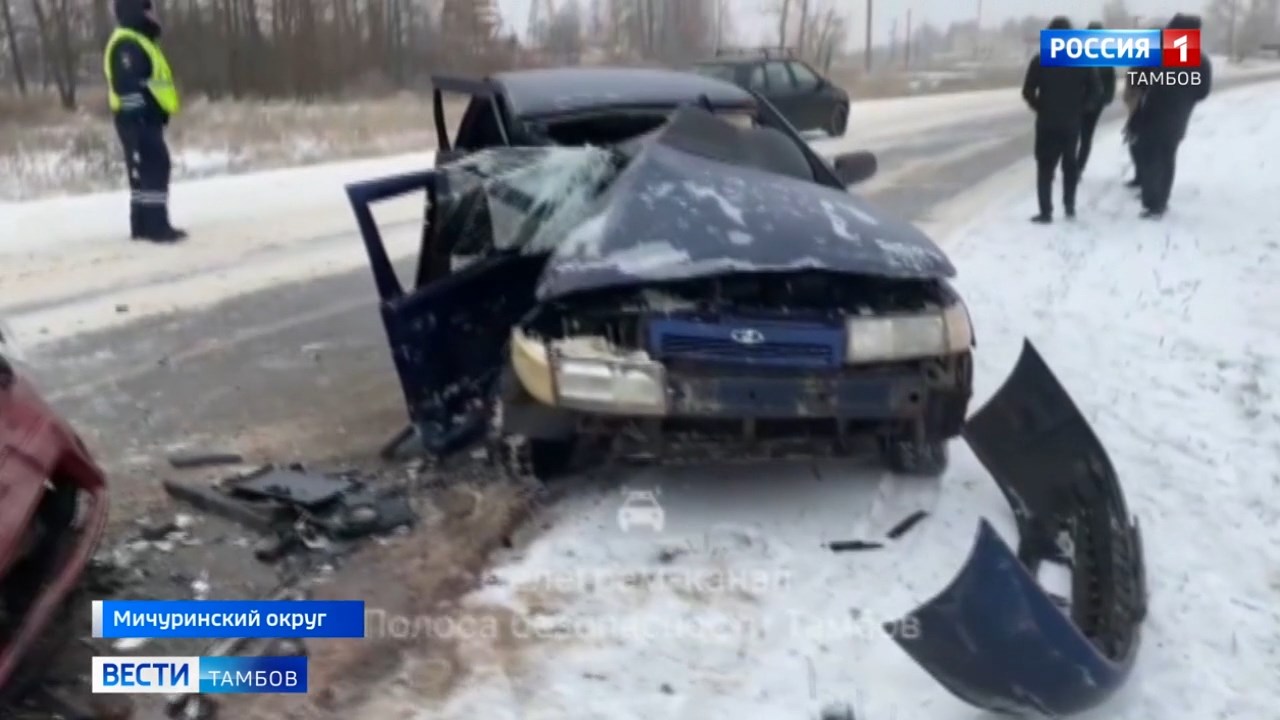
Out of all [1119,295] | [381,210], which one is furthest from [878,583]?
[381,210]

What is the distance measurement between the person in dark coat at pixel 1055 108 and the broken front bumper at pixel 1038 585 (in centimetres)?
603

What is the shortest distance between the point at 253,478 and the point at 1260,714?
11.0ft

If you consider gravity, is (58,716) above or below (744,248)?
below

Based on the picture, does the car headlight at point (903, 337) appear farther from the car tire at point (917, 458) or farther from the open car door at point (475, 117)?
the open car door at point (475, 117)

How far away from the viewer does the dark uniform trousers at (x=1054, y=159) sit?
405 inches

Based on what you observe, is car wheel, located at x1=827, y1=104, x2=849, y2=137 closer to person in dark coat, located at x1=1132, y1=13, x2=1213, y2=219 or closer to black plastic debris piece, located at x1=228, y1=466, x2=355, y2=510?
person in dark coat, located at x1=1132, y1=13, x2=1213, y2=219

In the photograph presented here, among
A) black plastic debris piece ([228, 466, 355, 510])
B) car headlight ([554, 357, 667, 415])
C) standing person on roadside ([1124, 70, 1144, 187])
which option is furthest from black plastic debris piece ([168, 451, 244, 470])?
standing person on roadside ([1124, 70, 1144, 187])

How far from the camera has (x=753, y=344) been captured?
4.04 meters

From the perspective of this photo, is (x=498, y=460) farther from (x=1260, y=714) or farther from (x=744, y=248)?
(x=1260, y=714)

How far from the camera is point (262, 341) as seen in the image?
713cm

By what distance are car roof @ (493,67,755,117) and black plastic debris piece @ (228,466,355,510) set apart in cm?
198

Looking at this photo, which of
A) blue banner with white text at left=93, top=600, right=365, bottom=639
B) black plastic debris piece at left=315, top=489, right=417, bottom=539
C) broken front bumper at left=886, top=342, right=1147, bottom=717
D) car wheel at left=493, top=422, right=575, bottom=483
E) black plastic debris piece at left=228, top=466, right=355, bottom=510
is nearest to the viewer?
broken front bumper at left=886, top=342, right=1147, bottom=717

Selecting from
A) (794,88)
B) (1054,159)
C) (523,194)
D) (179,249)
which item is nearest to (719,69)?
(794,88)

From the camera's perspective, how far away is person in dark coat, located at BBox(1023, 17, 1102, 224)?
1015 centimetres
